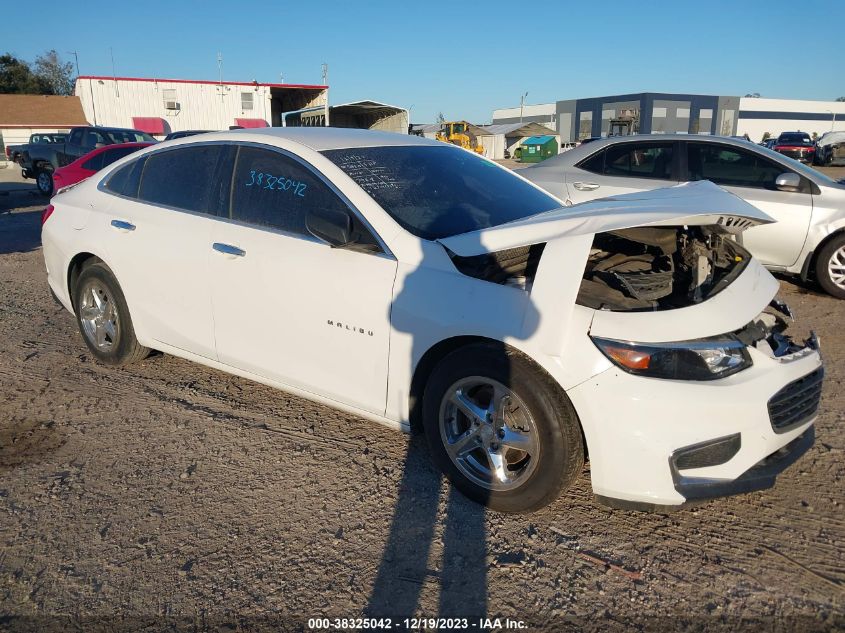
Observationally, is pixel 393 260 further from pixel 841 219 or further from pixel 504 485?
pixel 841 219

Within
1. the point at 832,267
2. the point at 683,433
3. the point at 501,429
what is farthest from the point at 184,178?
the point at 832,267

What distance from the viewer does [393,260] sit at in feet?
10.2

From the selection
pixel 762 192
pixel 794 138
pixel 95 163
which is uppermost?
pixel 762 192

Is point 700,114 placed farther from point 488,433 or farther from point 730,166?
point 488,433

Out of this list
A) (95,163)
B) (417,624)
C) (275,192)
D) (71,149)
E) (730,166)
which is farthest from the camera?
(71,149)

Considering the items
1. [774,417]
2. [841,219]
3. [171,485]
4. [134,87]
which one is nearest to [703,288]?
[774,417]

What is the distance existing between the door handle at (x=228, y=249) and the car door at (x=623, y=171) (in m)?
4.63

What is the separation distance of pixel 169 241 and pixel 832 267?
6.11 m

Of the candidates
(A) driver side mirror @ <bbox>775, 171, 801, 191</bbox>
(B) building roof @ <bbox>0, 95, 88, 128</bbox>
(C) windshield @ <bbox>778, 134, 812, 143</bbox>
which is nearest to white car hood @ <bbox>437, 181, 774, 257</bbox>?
(A) driver side mirror @ <bbox>775, 171, 801, 191</bbox>

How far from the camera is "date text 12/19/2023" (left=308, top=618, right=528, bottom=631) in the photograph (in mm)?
2318

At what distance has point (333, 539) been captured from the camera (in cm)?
282

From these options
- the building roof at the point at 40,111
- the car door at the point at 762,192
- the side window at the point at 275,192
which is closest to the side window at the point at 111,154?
the side window at the point at 275,192

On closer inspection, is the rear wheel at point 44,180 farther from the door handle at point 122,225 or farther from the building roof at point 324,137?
the building roof at point 324,137

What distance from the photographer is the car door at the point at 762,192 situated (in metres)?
6.49
